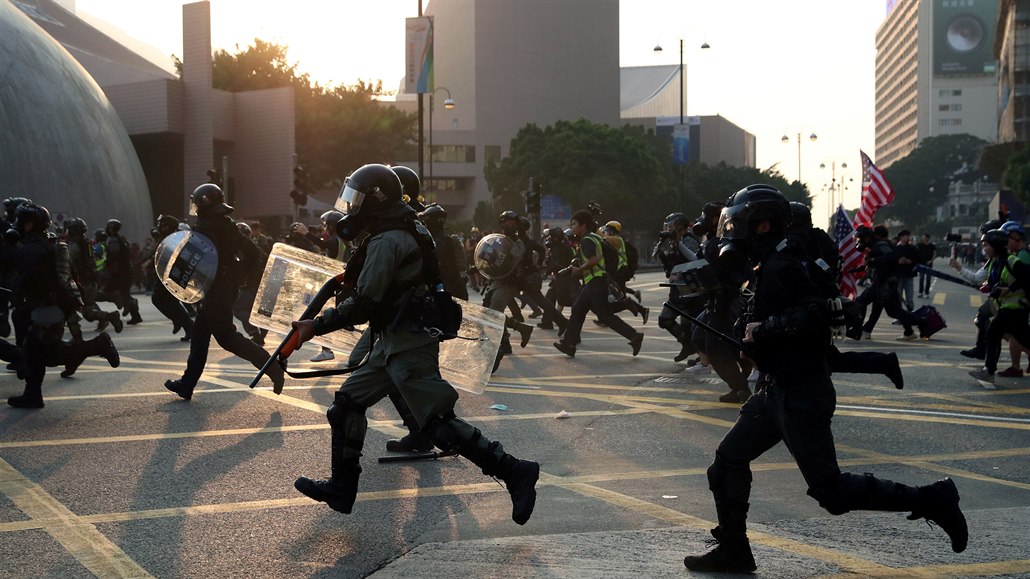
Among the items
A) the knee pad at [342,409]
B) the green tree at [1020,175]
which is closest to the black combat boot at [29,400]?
the knee pad at [342,409]

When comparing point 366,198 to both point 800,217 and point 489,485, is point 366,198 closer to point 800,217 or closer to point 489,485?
point 489,485

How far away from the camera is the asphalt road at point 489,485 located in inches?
183

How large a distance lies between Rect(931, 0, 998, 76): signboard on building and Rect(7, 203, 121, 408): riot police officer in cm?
16666

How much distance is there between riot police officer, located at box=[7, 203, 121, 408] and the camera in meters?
9.02

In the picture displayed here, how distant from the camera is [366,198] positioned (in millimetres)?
5383

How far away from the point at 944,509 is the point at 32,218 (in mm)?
7338

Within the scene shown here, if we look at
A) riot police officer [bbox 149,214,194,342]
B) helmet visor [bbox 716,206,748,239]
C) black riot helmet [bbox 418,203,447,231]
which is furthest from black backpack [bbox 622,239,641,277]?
helmet visor [bbox 716,206,748,239]

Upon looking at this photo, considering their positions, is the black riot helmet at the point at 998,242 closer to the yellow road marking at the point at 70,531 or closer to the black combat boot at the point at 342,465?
the black combat boot at the point at 342,465

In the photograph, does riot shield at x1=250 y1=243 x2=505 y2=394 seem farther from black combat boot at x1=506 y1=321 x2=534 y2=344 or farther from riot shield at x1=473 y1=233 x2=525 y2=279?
black combat boot at x1=506 y1=321 x2=534 y2=344

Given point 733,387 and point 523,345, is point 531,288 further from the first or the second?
point 733,387

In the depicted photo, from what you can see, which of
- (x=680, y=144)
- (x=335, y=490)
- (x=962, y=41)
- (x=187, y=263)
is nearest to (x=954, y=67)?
(x=962, y=41)

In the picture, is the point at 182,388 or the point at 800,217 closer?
the point at 800,217

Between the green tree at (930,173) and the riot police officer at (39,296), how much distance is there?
408 feet

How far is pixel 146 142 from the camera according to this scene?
2126 inches
